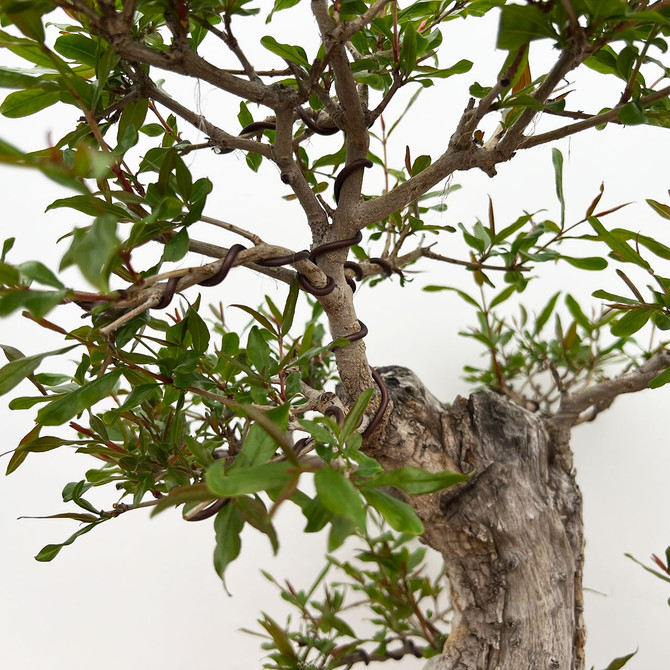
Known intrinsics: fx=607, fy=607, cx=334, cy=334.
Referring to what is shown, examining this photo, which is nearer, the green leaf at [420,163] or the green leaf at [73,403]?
the green leaf at [73,403]

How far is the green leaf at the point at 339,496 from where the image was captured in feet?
1.11

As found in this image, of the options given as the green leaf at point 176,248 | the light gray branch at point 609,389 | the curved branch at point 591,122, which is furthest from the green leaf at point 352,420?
the light gray branch at point 609,389

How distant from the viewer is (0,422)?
1.73 m

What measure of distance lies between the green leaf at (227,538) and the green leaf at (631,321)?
52 centimetres

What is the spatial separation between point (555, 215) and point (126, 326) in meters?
1.62

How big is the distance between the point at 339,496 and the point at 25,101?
1.71ft

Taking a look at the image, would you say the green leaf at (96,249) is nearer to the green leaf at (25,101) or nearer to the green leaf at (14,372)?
the green leaf at (14,372)

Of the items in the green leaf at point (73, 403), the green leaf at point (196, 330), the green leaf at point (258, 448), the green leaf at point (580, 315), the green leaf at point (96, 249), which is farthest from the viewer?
the green leaf at point (580, 315)

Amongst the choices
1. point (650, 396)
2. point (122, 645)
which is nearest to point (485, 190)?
point (650, 396)

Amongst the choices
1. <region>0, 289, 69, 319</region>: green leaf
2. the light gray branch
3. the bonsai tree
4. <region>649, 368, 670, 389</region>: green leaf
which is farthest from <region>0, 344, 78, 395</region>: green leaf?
the light gray branch

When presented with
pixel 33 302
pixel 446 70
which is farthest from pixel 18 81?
pixel 446 70

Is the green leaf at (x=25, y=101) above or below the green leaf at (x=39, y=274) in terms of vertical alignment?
above

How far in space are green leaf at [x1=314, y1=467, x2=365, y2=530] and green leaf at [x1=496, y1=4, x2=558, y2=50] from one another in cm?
32

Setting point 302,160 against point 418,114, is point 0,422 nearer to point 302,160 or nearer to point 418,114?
point 302,160
